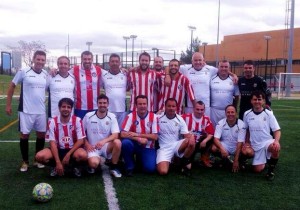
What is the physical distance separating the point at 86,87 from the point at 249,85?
2.60 metres

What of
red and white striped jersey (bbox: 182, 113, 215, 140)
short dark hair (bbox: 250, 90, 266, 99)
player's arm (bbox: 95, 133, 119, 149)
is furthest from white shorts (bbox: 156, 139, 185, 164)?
short dark hair (bbox: 250, 90, 266, 99)

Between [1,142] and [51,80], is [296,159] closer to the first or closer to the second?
[51,80]

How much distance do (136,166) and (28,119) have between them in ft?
5.67

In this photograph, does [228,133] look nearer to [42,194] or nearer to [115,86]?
[115,86]

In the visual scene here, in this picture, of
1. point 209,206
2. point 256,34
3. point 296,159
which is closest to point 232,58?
point 256,34

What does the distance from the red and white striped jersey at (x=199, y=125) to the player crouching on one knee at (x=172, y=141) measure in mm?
352

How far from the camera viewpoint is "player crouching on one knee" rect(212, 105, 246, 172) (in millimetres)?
5737

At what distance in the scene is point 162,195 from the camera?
4461 mm

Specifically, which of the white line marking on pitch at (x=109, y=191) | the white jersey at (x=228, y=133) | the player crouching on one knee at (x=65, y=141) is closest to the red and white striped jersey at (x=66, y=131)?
the player crouching on one knee at (x=65, y=141)

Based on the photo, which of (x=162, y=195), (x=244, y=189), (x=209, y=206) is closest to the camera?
(x=209, y=206)

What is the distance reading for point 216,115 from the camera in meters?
6.39

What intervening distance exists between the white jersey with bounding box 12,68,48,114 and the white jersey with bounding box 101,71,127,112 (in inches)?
40.4

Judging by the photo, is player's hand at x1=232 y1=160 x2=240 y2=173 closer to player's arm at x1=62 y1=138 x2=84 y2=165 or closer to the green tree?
player's arm at x1=62 y1=138 x2=84 y2=165

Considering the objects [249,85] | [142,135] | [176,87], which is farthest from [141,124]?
[249,85]
